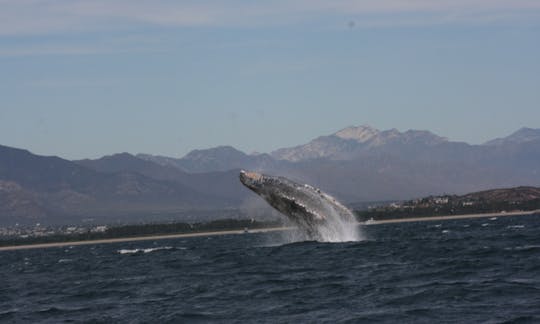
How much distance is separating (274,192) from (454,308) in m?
25.8

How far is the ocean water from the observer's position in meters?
34.2

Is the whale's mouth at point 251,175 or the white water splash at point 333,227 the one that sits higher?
the whale's mouth at point 251,175

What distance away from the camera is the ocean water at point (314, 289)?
112 feet

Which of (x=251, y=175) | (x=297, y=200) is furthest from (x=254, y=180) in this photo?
(x=297, y=200)

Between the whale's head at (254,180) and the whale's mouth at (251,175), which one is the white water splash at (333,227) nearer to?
the whale's head at (254,180)

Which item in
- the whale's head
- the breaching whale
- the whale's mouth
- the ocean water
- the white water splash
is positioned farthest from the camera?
the white water splash

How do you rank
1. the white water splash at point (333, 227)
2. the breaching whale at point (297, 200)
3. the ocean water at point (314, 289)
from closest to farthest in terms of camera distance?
the ocean water at point (314, 289) < the breaching whale at point (297, 200) < the white water splash at point (333, 227)

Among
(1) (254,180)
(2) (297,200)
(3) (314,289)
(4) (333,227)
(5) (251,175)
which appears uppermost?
(5) (251,175)

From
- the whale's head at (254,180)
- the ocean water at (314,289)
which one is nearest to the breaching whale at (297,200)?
the whale's head at (254,180)

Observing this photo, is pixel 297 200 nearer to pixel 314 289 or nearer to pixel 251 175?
pixel 251 175

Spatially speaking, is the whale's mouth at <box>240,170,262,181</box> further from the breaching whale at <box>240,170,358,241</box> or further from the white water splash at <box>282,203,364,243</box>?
the white water splash at <box>282,203,364,243</box>

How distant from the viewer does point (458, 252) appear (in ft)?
185

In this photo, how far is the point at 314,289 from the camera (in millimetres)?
40906

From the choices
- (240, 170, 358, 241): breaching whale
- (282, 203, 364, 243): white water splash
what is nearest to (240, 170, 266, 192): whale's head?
(240, 170, 358, 241): breaching whale
